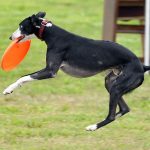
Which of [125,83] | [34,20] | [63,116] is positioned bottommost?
[63,116]

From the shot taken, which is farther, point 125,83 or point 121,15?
point 121,15

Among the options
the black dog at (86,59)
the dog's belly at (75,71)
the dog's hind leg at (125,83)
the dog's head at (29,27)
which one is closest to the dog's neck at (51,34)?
the black dog at (86,59)

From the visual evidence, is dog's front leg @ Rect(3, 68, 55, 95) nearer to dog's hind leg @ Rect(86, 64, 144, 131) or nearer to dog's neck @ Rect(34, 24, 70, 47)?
dog's neck @ Rect(34, 24, 70, 47)

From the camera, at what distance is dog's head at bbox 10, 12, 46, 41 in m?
8.27

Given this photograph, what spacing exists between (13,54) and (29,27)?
57 cm

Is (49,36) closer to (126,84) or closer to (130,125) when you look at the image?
(126,84)

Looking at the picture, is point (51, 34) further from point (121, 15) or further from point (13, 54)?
point (121, 15)

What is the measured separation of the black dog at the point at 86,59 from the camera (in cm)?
812

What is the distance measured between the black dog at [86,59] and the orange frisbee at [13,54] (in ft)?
0.86

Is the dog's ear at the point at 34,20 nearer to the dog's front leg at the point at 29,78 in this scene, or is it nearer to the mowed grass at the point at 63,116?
the dog's front leg at the point at 29,78

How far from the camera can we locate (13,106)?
10.4 meters

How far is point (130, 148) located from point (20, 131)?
1450mm

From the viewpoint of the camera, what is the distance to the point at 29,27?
8289 mm

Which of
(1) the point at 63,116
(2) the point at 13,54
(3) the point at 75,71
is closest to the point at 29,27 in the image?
(2) the point at 13,54
